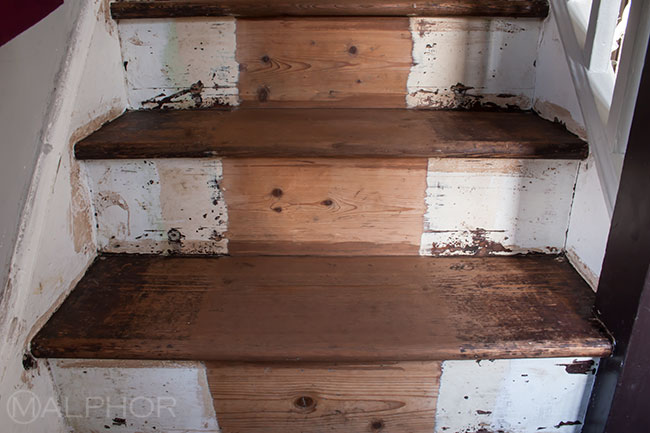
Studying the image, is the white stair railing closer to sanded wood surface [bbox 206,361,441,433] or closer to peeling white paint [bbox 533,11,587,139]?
peeling white paint [bbox 533,11,587,139]

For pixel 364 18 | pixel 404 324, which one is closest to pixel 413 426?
pixel 404 324

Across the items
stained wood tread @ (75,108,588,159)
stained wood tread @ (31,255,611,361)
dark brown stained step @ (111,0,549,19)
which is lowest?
stained wood tread @ (31,255,611,361)

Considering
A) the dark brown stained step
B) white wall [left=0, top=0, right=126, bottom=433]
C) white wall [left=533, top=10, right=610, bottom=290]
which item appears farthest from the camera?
the dark brown stained step

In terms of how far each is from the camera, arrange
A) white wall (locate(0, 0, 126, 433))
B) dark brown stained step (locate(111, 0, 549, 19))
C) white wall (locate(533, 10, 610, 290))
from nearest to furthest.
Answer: white wall (locate(0, 0, 126, 433)) < white wall (locate(533, 10, 610, 290)) < dark brown stained step (locate(111, 0, 549, 19))

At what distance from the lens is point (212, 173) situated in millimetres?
1010

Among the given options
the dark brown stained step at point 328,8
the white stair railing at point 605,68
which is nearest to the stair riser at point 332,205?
the white stair railing at point 605,68

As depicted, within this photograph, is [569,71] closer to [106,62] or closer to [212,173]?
[212,173]

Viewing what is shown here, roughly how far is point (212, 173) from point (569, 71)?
0.78 meters

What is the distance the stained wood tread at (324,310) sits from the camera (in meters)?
0.82

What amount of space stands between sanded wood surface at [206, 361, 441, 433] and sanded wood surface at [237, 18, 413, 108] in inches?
26.1

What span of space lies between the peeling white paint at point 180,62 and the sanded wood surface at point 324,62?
36mm

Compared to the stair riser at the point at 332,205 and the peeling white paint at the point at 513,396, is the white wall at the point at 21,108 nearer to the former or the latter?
the stair riser at the point at 332,205

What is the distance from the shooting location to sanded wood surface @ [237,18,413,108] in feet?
3.93

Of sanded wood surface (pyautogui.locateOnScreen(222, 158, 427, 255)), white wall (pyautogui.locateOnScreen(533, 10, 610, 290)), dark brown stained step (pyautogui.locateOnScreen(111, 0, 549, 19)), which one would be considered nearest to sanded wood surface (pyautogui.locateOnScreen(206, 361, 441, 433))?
sanded wood surface (pyautogui.locateOnScreen(222, 158, 427, 255))
